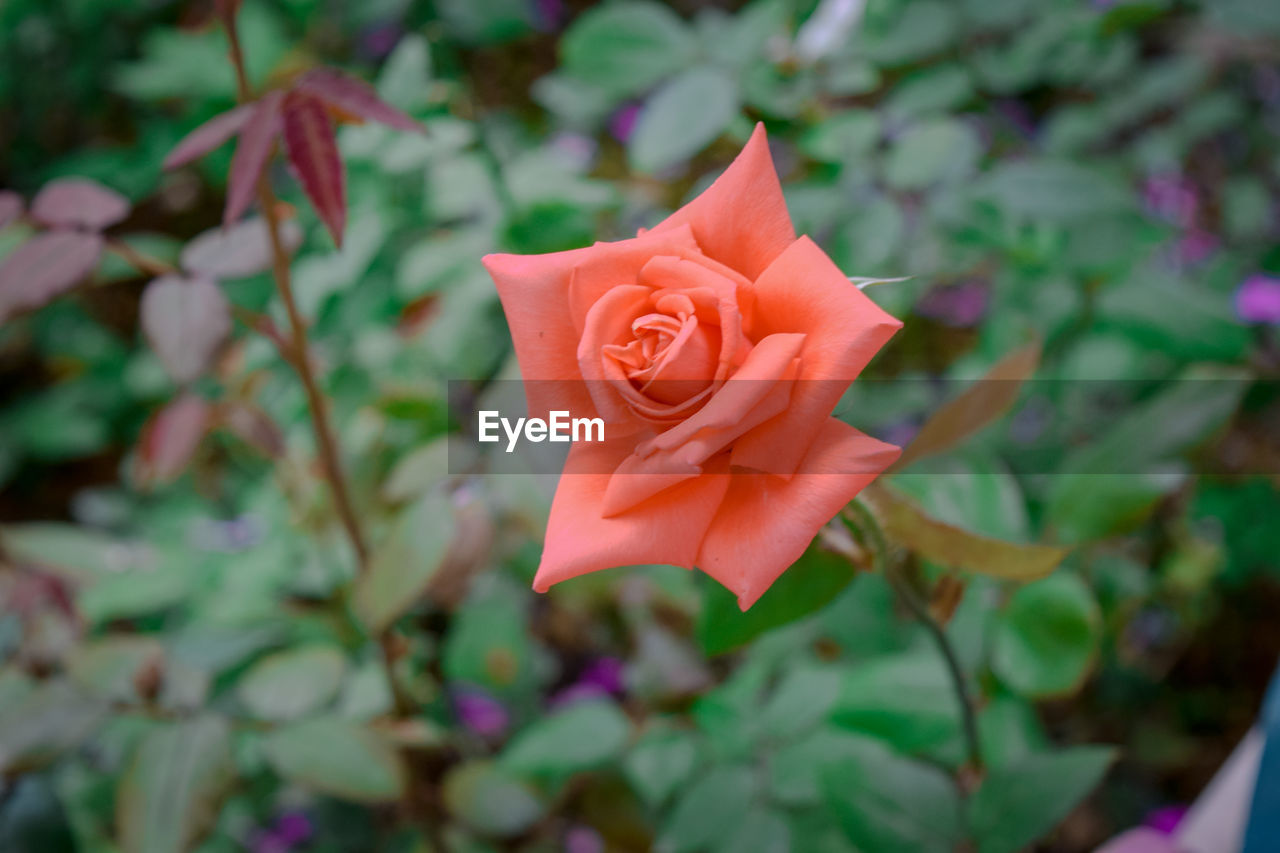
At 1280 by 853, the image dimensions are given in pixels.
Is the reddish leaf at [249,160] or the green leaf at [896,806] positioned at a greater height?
the reddish leaf at [249,160]

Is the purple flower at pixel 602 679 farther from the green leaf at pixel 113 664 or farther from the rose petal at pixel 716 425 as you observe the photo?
the rose petal at pixel 716 425

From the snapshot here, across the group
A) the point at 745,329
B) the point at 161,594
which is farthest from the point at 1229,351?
the point at 161,594

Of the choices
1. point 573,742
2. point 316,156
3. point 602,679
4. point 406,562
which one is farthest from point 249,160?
point 602,679

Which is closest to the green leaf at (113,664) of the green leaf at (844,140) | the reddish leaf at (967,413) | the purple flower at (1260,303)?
the reddish leaf at (967,413)

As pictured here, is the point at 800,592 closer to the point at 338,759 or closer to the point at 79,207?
the point at 338,759

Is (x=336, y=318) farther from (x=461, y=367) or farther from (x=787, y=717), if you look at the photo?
(x=787, y=717)

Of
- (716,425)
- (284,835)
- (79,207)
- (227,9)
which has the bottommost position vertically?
(284,835)
